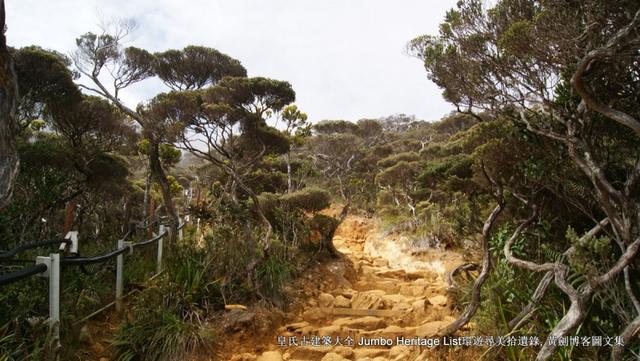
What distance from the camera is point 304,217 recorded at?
930 centimetres

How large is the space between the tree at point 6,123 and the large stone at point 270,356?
9.72 ft

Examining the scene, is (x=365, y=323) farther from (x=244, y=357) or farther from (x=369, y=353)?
(x=244, y=357)

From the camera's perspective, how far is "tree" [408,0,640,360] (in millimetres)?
2932

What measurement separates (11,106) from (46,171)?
328 centimetres

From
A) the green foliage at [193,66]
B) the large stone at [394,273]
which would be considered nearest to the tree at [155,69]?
the green foliage at [193,66]

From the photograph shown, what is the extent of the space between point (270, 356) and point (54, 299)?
2244 mm

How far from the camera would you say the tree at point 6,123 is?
3.48 metres

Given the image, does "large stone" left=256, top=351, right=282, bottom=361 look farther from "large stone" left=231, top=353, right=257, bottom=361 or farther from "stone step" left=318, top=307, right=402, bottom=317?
→ "stone step" left=318, top=307, right=402, bottom=317

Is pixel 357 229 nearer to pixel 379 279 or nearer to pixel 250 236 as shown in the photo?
pixel 379 279

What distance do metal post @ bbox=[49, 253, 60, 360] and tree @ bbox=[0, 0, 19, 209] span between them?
775 millimetres

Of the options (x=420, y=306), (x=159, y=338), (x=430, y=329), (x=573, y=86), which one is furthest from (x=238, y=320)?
(x=573, y=86)

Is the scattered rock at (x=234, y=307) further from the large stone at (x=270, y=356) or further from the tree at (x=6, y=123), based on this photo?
the tree at (x=6, y=123)

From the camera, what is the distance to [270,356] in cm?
438

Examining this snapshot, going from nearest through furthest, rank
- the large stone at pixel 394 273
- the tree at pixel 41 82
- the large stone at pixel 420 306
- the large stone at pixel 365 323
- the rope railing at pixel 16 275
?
the rope railing at pixel 16 275 < the large stone at pixel 365 323 < the large stone at pixel 420 306 < the tree at pixel 41 82 < the large stone at pixel 394 273
